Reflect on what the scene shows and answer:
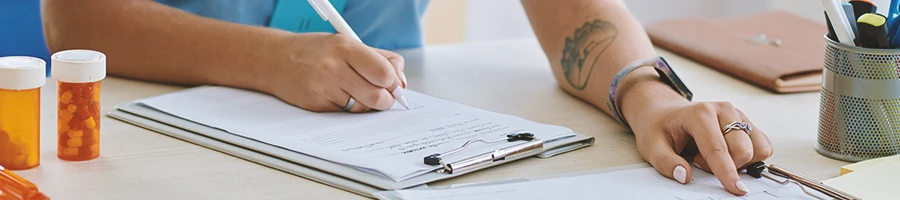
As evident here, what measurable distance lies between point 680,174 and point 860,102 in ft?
0.71

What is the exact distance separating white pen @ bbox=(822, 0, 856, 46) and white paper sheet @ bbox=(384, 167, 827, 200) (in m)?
0.18

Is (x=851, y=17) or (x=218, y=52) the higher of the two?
(x=851, y=17)

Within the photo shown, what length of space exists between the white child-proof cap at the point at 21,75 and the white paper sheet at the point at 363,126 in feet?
0.68

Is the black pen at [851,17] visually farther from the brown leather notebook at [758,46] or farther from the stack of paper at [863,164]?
the brown leather notebook at [758,46]

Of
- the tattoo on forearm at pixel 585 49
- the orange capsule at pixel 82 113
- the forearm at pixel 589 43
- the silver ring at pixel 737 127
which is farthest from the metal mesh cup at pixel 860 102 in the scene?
the orange capsule at pixel 82 113

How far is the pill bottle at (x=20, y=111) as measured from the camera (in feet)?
2.70

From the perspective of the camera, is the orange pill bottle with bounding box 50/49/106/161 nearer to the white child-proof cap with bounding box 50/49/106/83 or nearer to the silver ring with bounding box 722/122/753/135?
the white child-proof cap with bounding box 50/49/106/83

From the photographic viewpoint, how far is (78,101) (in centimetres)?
87

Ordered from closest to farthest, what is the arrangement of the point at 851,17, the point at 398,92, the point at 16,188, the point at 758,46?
the point at 16,188, the point at 851,17, the point at 398,92, the point at 758,46

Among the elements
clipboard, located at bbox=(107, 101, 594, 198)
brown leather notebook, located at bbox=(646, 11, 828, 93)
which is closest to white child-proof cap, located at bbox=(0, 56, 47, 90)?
clipboard, located at bbox=(107, 101, 594, 198)

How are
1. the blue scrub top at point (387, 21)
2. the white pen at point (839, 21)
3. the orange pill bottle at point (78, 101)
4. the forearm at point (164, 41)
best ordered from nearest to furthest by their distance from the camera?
the orange pill bottle at point (78, 101) → the white pen at point (839, 21) → the forearm at point (164, 41) → the blue scrub top at point (387, 21)

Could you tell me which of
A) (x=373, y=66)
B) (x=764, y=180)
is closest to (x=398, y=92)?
(x=373, y=66)

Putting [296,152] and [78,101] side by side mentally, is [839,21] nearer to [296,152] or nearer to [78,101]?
[296,152]

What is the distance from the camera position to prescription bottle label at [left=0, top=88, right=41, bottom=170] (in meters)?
0.84
